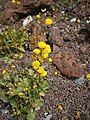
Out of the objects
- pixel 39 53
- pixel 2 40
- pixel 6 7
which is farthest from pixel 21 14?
pixel 39 53

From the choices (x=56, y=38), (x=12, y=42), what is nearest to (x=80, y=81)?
(x=56, y=38)

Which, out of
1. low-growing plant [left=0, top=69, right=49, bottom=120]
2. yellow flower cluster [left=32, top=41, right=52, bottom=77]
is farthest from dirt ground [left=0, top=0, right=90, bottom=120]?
yellow flower cluster [left=32, top=41, right=52, bottom=77]

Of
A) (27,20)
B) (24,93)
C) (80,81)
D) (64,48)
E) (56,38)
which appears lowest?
(80,81)

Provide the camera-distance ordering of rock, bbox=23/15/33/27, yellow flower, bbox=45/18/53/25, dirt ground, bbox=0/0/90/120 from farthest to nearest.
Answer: rock, bbox=23/15/33/27 → yellow flower, bbox=45/18/53/25 → dirt ground, bbox=0/0/90/120

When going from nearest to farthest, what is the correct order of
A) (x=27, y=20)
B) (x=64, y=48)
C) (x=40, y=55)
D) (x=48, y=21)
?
(x=40, y=55), (x=64, y=48), (x=48, y=21), (x=27, y=20)

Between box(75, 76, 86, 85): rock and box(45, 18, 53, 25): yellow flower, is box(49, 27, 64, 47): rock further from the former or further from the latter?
box(75, 76, 86, 85): rock

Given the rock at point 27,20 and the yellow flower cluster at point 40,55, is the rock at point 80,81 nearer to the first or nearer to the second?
the yellow flower cluster at point 40,55

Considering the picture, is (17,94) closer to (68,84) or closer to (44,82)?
(44,82)

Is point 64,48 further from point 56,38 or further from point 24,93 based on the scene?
point 24,93
